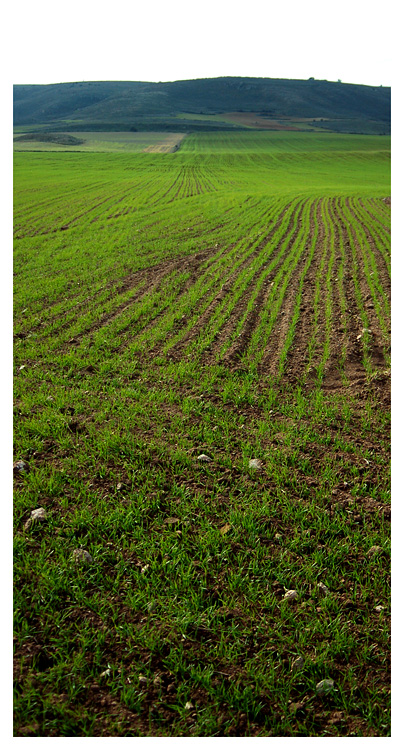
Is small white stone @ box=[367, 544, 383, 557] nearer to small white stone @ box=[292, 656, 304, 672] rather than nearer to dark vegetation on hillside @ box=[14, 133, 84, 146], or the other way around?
small white stone @ box=[292, 656, 304, 672]

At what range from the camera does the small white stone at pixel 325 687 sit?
3.01 meters

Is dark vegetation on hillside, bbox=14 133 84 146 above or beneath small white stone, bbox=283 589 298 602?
above

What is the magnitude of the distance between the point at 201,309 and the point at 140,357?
2918 millimetres


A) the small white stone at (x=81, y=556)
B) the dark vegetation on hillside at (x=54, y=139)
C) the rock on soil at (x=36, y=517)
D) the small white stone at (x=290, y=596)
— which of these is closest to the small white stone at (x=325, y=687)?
the small white stone at (x=290, y=596)

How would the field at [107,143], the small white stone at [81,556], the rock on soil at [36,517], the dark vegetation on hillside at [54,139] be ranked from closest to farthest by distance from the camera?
the small white stone at [81,556] < the rock on soil at [36,517] < the field at [107,143] < the dark vegetation on hillside at [54,139]

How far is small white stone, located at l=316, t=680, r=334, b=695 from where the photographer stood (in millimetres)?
3006

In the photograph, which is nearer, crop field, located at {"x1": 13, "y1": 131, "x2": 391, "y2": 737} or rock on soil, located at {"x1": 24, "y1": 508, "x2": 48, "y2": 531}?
crop field, located at {"x1": 13, "y1": 131, "x2": 391, "y2": 737}

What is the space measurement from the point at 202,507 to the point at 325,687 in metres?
1.93

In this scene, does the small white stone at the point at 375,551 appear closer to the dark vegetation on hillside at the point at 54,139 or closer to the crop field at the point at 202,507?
the crop field at the point at 202,507

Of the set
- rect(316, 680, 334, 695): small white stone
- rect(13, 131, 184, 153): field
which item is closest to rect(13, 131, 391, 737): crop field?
rect(316, 680, 334, 695): small white stone

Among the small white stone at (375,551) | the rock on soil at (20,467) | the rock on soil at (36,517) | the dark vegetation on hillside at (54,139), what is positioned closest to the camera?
the small white stone at (375,551)

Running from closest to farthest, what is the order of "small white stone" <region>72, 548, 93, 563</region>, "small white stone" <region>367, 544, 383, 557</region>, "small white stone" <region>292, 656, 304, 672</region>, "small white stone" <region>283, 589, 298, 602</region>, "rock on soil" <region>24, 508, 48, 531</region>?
"small white stone" <region>292, 656, 304, 672</region> < "small white stone" <region>283, 589, 298, 602</region> < "small white stone" <region>72, 548, 93, 563</region> < "small white stone" <region>367, 544, 383, 557</region> < "rock on soil" <region>24, 508, 48, 531</region>

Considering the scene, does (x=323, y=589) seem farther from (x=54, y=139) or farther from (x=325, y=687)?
(x=54, y=139)

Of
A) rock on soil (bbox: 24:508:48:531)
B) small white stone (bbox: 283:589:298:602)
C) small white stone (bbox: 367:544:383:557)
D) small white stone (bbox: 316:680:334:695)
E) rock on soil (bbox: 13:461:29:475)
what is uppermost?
rock on soil (bbox: 13:461:29:475)
